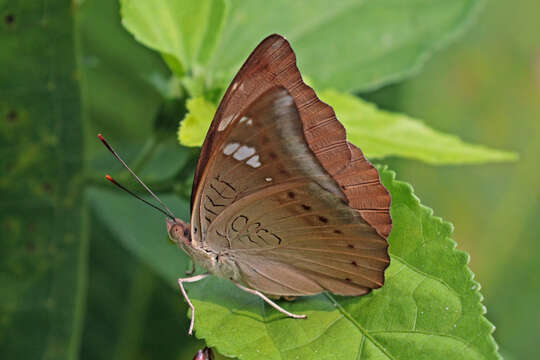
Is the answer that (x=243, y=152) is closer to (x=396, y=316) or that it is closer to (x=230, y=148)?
(x=230, y=148)

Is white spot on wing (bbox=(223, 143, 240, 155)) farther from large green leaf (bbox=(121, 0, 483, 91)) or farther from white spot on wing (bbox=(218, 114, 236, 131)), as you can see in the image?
large green leaf (bbox=(121, 0, 483, 91))

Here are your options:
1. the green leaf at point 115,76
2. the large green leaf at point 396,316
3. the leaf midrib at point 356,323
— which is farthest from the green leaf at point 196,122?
the green leaf at point 115,76

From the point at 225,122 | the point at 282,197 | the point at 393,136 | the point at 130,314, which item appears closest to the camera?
the point at 225,122

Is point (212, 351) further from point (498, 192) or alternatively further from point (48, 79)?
point (498, 192)

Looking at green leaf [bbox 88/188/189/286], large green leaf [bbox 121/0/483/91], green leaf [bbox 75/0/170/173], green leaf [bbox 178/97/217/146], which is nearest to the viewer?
green leaf [bbox 178/97/217/146]

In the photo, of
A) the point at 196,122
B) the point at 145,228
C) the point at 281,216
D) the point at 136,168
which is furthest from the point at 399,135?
the point at 145,228

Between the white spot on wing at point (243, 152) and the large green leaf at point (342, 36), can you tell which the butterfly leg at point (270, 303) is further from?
the large green leaf at point (342, 36)

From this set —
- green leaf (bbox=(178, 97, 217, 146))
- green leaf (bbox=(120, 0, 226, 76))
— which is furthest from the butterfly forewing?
green leaf (bbox=(120, 0, 226, 76))

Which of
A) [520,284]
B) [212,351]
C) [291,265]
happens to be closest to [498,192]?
[520,284]
